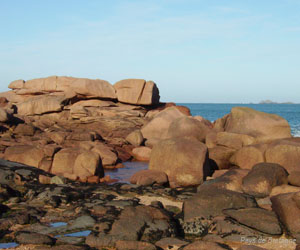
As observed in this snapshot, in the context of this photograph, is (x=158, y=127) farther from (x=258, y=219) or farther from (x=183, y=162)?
(x=258, y=219)

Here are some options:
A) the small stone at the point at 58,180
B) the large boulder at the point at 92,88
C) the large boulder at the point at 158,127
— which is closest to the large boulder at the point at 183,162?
the small stone at the point at 58,180

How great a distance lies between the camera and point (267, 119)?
18.8m

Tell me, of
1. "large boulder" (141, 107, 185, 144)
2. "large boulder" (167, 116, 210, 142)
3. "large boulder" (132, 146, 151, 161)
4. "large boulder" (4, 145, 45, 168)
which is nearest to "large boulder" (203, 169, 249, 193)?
"large boulder" (4, 145, 45, 168)

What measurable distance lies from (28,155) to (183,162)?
6.63m

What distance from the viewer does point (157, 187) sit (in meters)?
13.2

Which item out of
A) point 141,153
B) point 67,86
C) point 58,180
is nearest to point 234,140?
point 141,153

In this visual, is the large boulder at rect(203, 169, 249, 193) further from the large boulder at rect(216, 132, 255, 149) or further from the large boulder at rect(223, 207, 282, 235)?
the large boulder at rect(216, 132, 255, 149)

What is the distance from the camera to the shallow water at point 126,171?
15920 millimetres

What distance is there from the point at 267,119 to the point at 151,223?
1206cm

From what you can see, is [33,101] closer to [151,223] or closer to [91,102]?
[91,102]

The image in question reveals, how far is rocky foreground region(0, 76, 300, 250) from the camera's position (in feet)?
27.1

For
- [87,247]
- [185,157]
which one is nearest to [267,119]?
[185,157]

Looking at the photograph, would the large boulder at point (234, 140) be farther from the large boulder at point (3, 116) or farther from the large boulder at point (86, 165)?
the large boulder at point (3, 116)

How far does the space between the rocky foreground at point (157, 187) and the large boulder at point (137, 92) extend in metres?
4.05
